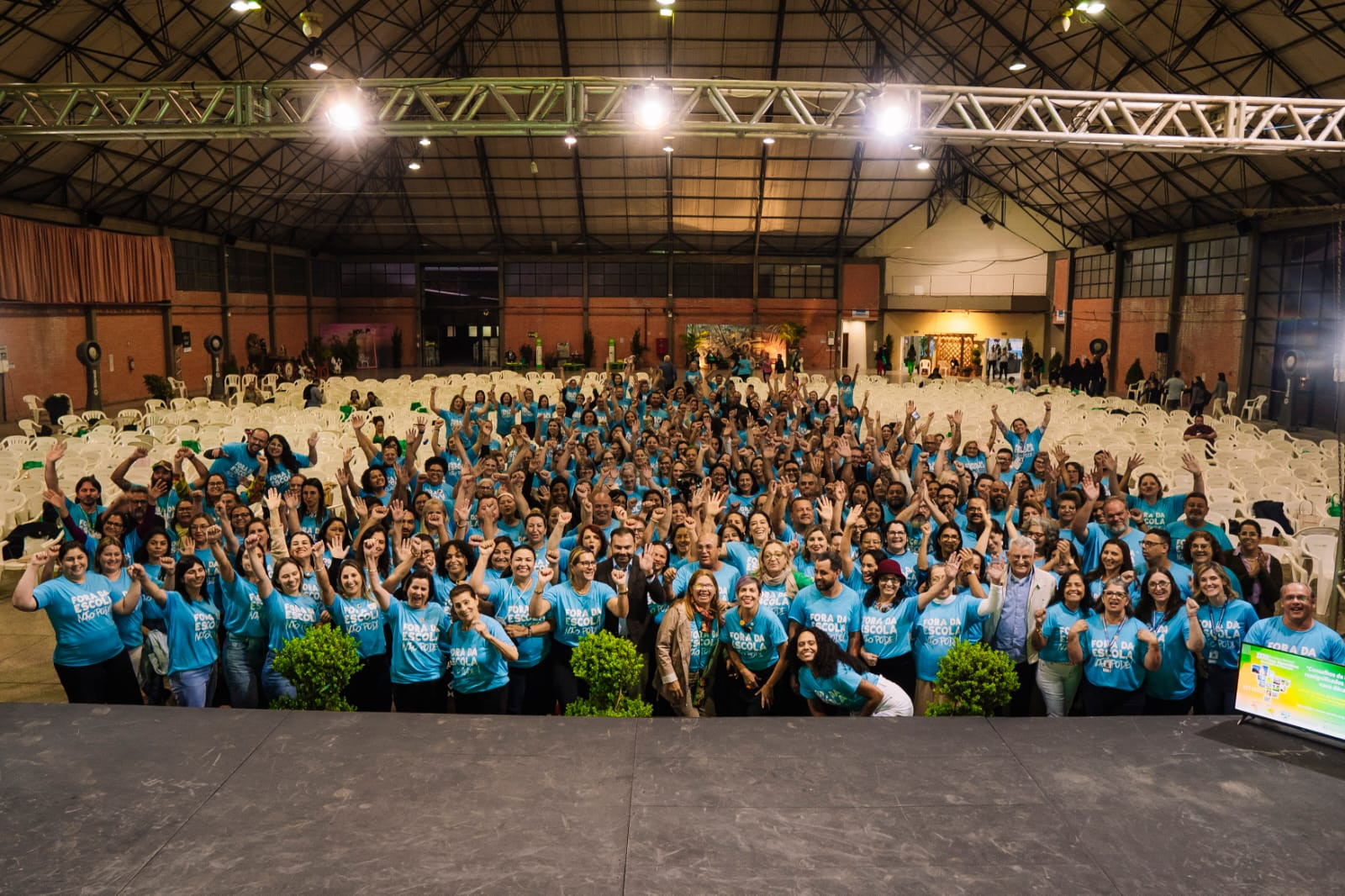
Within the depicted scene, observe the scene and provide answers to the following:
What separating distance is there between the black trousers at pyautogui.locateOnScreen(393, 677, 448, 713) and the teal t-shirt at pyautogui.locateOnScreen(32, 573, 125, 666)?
1.69 m

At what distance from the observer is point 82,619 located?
5258 mm

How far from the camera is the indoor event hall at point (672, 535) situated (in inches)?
143

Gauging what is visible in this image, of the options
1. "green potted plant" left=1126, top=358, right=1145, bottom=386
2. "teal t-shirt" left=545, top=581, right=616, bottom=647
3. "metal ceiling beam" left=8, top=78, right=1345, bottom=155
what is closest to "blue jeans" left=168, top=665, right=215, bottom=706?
"teal t-shirt" left=545, top=581, right=616, bottom=647

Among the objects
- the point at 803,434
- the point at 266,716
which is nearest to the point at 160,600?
the point at 266,716

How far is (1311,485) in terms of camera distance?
35.1 ft

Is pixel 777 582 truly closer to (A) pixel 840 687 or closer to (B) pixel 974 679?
(A) pixel 840 687

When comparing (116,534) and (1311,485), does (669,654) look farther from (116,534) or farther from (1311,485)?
(1311,485)

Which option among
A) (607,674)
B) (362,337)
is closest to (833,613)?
(607,674)

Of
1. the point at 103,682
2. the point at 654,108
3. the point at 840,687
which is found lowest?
the point at 103,682

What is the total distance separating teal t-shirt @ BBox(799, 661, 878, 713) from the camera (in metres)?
5.09

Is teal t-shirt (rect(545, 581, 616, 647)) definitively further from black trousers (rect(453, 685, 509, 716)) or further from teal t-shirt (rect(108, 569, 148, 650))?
teal t-shirt (rect(108, 569, 148, 650))

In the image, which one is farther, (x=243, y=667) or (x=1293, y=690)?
(x=243, y=667)

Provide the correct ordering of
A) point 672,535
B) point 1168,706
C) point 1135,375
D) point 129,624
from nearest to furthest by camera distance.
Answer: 1. point 1168,706
2. point 129,624
3. point 672,535
4. point 1135,375

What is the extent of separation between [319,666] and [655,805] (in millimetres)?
2235
